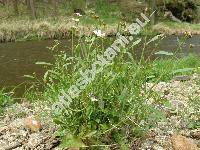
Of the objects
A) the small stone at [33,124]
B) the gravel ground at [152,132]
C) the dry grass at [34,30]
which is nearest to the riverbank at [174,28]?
the dry grass at [34,30]

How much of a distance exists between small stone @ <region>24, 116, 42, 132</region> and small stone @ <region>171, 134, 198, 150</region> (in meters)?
1.33

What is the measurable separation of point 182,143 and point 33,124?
150cm

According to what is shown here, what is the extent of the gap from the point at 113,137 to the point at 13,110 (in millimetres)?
2332

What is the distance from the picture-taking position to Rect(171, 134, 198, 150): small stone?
4203mm

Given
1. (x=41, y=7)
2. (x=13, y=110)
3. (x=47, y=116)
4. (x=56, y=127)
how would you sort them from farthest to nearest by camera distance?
(x=41, y=7), (x=13, y=110), (x=47, y=116), (x=56, y=127)

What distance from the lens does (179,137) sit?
4.29 m

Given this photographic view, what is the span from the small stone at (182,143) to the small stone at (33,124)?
1.33 meters

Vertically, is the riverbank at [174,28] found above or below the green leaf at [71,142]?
below

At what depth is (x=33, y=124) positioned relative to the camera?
4789 millimetres

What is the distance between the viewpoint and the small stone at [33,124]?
15.6ft

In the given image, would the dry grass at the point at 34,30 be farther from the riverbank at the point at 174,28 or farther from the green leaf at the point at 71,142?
the green leaf at the point at 71,142

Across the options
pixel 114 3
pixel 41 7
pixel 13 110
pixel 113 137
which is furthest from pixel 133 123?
pixel 114 3

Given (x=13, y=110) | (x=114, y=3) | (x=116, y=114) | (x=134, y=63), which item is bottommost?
(x=114, y=3)

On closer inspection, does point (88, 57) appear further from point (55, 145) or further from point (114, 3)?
point (114, 3)
